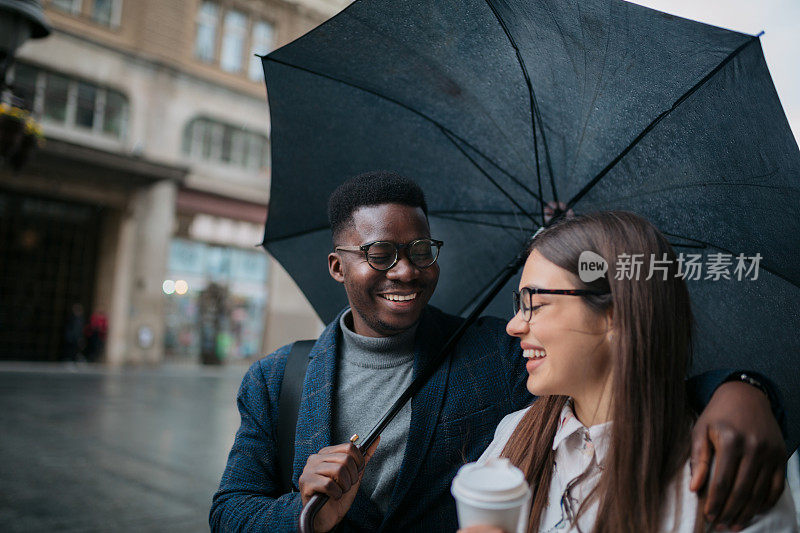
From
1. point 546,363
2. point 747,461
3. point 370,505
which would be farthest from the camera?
point 370,505

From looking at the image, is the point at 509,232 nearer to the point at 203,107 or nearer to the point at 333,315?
the point at 333,315

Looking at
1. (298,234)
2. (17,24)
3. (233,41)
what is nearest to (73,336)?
(233,41)

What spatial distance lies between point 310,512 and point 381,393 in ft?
1.68

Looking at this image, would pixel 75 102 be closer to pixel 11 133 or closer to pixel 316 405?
pixel 11 133

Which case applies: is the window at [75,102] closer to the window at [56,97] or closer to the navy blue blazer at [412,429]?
the window at [56,97]

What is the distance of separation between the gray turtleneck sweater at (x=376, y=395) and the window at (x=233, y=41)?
60.7 feet

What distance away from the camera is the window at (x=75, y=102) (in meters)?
16.1

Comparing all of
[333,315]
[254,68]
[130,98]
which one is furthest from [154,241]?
[333,315]

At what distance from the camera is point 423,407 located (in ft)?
6.24

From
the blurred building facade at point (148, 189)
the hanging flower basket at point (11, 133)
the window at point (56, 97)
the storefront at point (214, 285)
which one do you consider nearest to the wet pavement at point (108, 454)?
the hanging flower basket at point (11, 133)

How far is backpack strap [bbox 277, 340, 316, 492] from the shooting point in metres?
1.98

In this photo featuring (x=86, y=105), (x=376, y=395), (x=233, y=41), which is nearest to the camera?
(x=376, y=395)

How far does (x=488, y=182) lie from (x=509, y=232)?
0.70ft

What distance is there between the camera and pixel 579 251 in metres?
1.43
